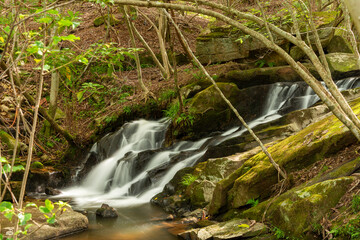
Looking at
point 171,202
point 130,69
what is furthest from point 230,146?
point 130,69

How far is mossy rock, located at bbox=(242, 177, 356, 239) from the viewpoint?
439 cm

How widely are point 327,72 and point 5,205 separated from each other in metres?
3.71

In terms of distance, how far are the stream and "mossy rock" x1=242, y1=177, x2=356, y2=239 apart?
2104mm

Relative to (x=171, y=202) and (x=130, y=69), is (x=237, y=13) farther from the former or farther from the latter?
(x=130, y=69)

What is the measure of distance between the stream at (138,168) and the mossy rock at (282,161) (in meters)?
1.23

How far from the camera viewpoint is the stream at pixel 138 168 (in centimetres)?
685

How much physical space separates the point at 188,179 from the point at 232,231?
9.47ft

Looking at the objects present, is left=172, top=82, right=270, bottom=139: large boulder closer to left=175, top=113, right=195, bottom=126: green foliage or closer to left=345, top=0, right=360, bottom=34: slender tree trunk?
left=175, top=113, right=195, bottom=126: green foliage

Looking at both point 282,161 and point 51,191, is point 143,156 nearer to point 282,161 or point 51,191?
point 51,191

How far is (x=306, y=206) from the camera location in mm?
4484

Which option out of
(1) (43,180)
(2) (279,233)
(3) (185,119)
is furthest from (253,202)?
(1) (43,180)

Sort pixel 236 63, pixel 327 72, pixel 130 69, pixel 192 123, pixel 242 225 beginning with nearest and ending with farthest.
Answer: pixel 327 72 → pixel 242 225 → pixel 192 123 → pixel 236 63 → pixel 130 69

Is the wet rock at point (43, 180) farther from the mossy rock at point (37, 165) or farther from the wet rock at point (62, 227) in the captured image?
the wet rock at point (62, 227)

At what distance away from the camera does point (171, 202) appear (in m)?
7.65
